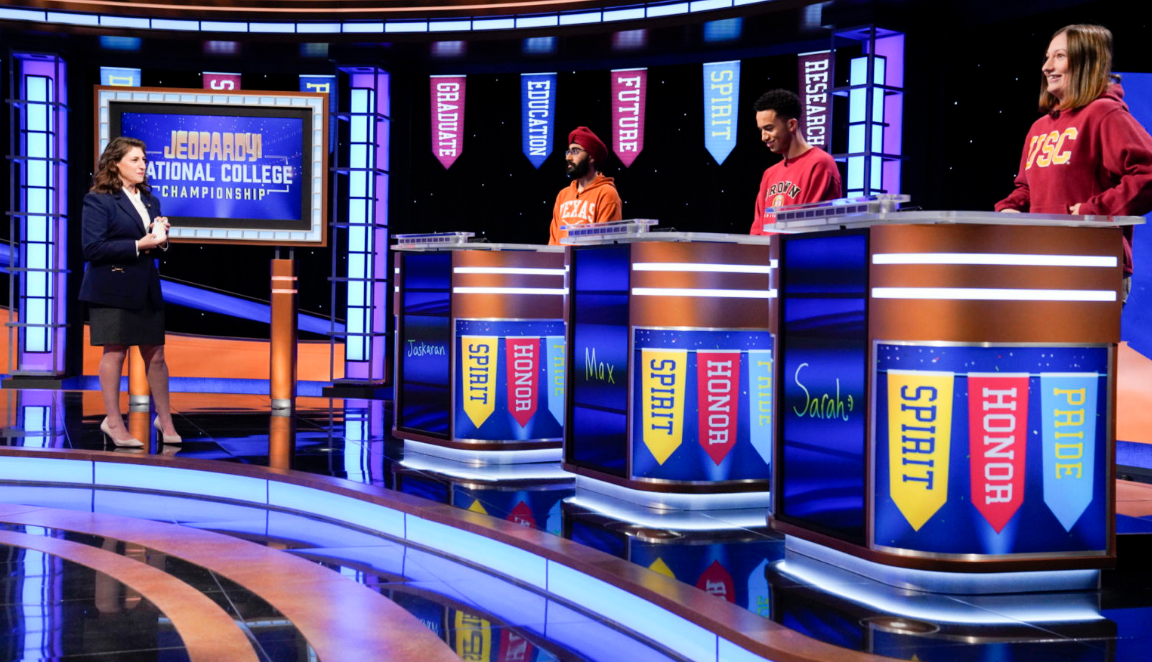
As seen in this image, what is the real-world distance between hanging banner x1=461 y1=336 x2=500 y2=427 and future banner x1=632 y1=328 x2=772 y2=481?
114 cm

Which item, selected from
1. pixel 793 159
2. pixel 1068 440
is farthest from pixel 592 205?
pixel 1068 440

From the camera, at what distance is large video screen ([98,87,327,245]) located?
777 centimetres

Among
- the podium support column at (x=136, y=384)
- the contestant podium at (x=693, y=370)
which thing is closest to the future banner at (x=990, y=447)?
the contestant podium at (x=693, y=370)

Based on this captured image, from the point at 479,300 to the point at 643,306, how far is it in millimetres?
1228

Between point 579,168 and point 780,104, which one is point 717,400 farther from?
point 579,168

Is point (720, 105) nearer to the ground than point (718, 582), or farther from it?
farther from it

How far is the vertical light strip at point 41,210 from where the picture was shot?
9102 millimetres

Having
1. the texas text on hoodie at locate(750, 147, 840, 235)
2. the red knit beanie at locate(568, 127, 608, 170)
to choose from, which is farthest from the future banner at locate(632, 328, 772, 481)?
the red knit beanie at locate(568, 127, 608, 170)

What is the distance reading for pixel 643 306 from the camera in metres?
4.01

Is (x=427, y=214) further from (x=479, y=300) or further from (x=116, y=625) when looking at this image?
(x=116, y=625)

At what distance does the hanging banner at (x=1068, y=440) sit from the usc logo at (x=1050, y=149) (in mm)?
641

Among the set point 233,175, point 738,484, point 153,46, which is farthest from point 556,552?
point 153,46

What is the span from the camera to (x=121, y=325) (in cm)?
488

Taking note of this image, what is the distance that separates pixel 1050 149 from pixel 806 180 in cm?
96
